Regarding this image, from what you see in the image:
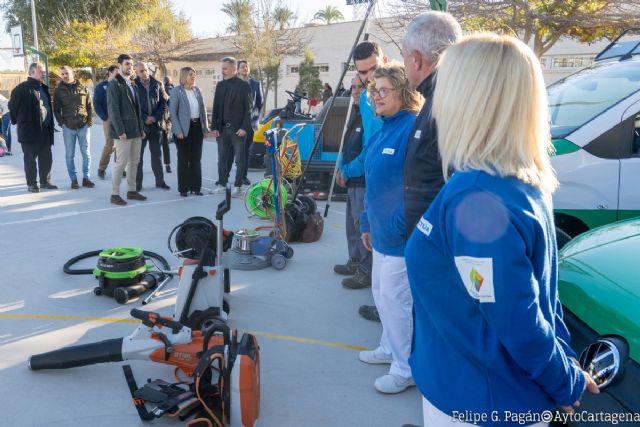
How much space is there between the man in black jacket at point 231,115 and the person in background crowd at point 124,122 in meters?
1.26

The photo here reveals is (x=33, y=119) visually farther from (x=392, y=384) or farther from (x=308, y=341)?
(x=392, y=384)

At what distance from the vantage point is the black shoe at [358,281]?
16.4 feet

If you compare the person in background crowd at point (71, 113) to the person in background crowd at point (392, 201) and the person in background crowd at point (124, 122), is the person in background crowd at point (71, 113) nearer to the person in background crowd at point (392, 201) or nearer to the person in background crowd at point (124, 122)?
the person in background crowd at point (124, 122)

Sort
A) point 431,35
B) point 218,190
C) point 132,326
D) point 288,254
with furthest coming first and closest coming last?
point 218,190 < point 288,254 < point 132,326 < point 431,35

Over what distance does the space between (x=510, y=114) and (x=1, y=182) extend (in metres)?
10.3

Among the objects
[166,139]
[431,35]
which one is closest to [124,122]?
[166,139]

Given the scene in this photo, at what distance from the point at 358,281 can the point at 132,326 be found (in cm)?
206

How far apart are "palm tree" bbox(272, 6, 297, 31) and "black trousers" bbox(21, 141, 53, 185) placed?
81.3ft

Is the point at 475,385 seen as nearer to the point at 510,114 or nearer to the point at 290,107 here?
the point at 510,114

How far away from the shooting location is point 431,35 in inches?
103

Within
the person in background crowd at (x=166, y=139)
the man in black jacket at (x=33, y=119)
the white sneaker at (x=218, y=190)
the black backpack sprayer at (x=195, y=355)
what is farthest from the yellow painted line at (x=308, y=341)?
the man in black jacket at (x=33, y=119)

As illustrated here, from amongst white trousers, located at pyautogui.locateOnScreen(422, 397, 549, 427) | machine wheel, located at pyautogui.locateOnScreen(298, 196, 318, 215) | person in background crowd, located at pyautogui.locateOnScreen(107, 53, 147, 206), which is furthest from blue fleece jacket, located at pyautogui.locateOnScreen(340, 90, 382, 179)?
person in background crowd, located at pyautogui.locateOnScreen(107, 53, 147, 206)

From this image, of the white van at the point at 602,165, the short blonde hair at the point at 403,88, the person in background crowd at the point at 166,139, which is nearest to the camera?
the short blonde hair at the point at 403,88

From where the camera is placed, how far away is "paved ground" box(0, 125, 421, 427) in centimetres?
310
